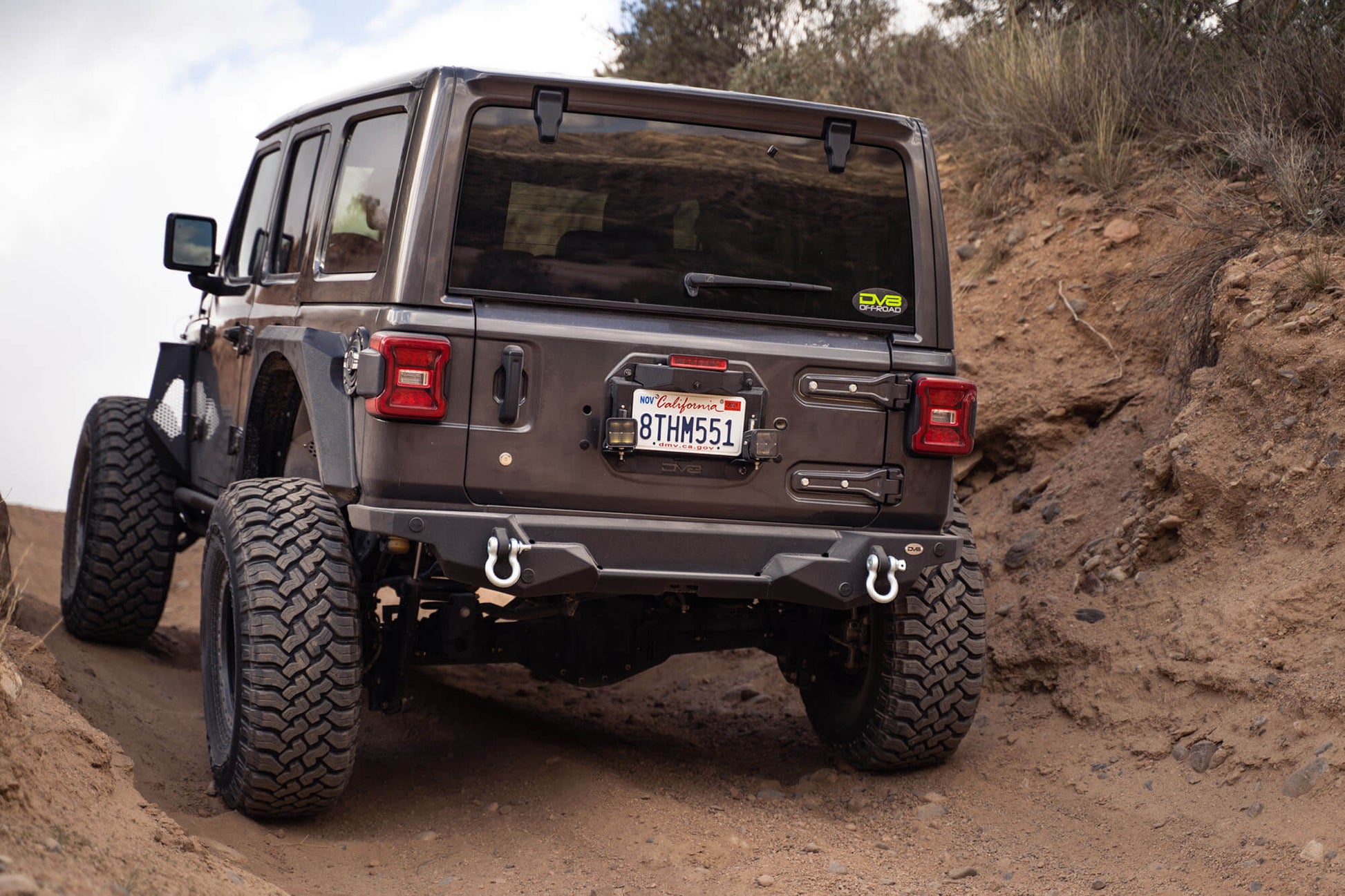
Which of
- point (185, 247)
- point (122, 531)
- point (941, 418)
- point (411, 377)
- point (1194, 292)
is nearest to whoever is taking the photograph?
point (411, 377)

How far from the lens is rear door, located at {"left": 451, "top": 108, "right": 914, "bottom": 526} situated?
3.68 m

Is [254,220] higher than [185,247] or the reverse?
higher

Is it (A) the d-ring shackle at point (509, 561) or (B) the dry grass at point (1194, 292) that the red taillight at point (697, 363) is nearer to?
(A) the d-ring shackle at point (509, 561)

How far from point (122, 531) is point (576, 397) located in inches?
121

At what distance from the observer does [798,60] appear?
444 inches

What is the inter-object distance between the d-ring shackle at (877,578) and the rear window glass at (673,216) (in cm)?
75

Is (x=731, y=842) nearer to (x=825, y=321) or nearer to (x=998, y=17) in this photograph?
(x=825, y=321)

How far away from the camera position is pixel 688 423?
3809mm

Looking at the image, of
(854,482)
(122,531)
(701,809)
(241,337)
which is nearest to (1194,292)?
(854,482)

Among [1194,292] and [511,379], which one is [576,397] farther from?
[1194,292]

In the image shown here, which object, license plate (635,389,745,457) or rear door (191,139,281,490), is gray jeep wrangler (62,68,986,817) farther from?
rear door (191,139,281,490)

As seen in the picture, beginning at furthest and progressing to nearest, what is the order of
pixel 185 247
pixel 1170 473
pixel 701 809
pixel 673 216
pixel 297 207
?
pixel 185 247 → pixel 1170 473 → pixel 297 207 → pixel 701 809 → pixel 673 216

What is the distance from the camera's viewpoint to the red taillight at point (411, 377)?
3.53 meters

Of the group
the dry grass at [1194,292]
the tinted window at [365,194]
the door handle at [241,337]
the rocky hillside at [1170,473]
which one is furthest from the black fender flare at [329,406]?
the dry grass at [1194,292]
